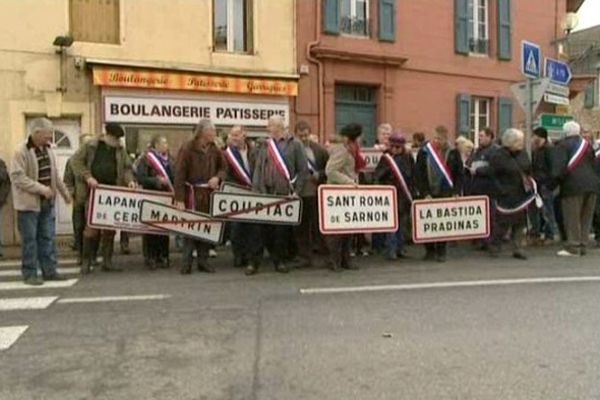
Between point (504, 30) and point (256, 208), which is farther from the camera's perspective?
point (504, 30)

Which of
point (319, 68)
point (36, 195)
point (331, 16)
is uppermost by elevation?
point (331, 16)

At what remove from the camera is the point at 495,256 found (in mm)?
10680

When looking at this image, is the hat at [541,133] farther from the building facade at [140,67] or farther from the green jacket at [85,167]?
the green jacket at [85,167]

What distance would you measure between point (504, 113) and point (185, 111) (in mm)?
9832

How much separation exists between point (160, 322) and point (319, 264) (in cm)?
366

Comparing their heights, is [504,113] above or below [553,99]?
above

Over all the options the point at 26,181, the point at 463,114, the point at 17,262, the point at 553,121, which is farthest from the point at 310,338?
the point at 463,114

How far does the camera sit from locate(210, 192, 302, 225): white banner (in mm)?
9430

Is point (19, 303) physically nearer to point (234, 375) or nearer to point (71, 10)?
point (234, 375)

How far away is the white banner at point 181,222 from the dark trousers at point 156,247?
608 millimetres

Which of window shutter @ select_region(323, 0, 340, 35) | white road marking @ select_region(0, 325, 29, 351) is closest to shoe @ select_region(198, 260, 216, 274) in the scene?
white road marking @ select_region(0, 325, 29, 351)

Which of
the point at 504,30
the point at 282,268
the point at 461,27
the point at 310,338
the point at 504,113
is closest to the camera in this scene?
the point at 310,338

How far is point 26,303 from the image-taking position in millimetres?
7695

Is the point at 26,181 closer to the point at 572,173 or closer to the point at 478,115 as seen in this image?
the point at 572,173
